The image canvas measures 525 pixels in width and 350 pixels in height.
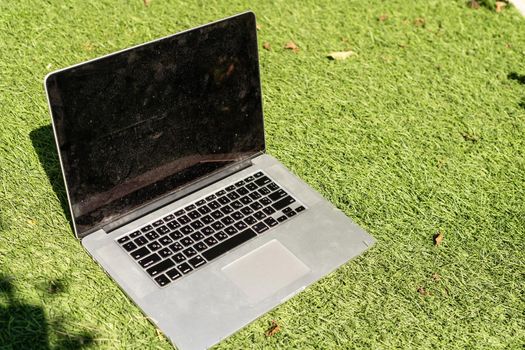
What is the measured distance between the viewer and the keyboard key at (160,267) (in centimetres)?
238

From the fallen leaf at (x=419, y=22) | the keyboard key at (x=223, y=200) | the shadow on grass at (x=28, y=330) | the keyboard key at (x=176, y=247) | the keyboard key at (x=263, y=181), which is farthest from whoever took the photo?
the fallen leaf at (x=419, y=22)

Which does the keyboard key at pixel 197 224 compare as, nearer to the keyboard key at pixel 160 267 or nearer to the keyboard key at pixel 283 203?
the keyboard key at pixel 160 267

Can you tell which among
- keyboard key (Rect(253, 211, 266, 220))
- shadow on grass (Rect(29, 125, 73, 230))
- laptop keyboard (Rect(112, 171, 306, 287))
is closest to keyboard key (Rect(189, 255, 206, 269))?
laptop keyboard (Rect(112, 171, 306, 287))

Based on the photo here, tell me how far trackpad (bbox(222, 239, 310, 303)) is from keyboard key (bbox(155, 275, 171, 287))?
0.23 metres

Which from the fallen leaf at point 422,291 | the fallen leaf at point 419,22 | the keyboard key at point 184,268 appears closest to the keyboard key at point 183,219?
the keyboard key at point 184,268

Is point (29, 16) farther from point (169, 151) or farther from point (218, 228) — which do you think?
point (218, 228)

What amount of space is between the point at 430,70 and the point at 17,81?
98.8 inches

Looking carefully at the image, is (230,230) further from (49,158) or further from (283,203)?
(49,158)

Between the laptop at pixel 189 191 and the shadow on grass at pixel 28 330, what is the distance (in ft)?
0.86

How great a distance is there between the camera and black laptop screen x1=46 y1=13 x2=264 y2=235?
227cm

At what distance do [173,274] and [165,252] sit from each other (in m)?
0.11

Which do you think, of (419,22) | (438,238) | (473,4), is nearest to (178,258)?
(438,238)

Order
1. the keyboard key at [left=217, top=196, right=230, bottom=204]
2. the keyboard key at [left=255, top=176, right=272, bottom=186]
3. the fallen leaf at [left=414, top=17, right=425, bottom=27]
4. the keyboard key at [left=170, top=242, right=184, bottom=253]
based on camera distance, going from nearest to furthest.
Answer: the keyboard key at [left=170, top=242, right=184, bottom=253]
the keyboard key at [left=217, top=196, right=230, bottom=204]
the keyboard key at [left=255, top=176, right=272, bottom=186]
the fallen leaf at [left=414, top=17, right=425, bottom=27]

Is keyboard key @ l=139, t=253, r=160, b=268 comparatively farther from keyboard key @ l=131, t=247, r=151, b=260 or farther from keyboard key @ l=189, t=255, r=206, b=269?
keyboard key @ l=189, t=255, r=206, b=269
